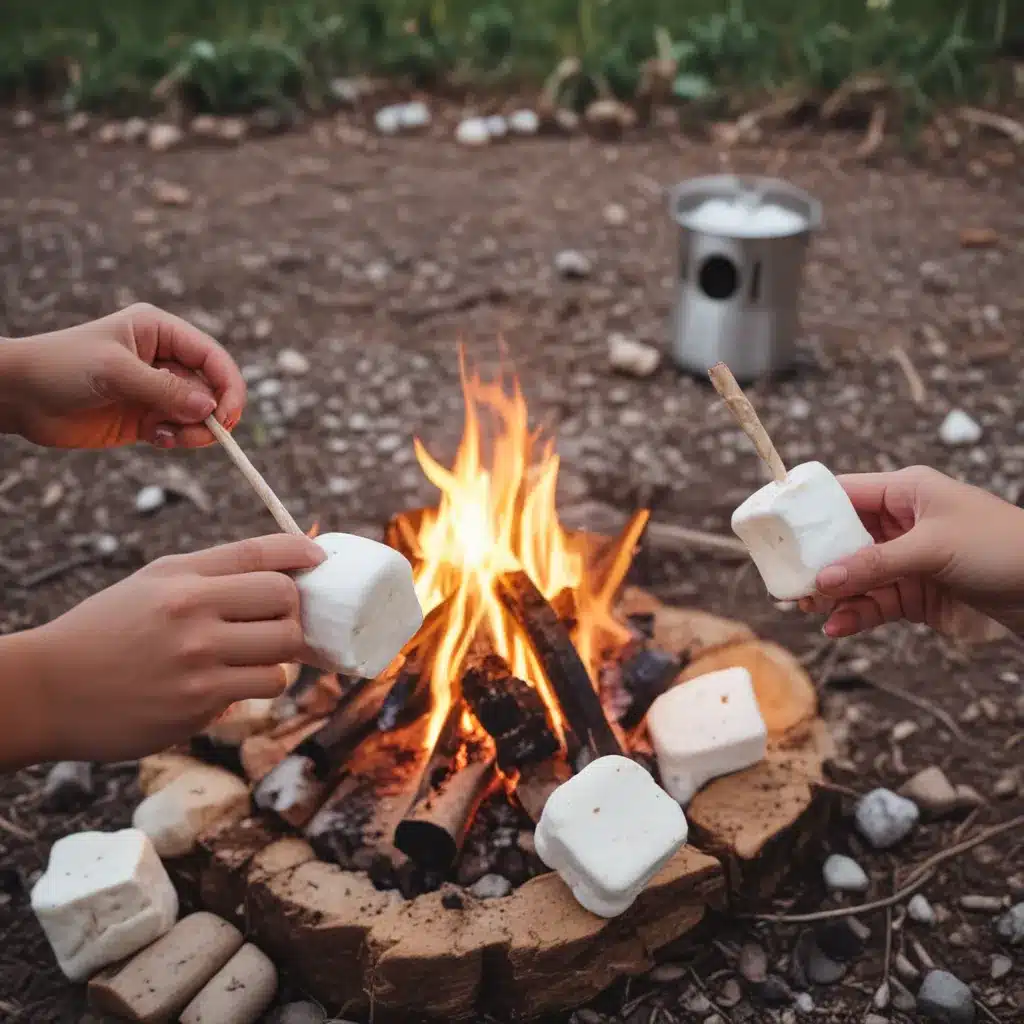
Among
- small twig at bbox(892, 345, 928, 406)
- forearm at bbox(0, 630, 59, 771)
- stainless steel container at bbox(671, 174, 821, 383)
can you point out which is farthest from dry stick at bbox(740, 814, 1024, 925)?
stainless steel container at bbox(671, 174, 821, 383)

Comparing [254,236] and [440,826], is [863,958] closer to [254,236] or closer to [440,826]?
[440,826]

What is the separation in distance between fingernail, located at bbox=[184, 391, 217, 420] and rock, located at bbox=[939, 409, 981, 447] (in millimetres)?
2678

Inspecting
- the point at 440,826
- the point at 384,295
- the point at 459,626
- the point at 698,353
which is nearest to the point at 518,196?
the point at 384,295

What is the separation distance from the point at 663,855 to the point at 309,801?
0.72m

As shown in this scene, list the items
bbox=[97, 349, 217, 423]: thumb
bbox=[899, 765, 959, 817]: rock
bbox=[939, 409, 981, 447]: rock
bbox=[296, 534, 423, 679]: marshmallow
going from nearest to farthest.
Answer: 1. bbox=[296, 534, 423, 679]: marshmallow
2. bbox=[97, 349, 217, 423]: thumb
3. bbox=[899, 765, 959, 817]: rock
4. bbox=[939, 409, 981, 447]: rock

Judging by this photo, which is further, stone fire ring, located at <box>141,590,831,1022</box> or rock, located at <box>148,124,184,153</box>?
rock, located at <box>148,124,184,153</box>

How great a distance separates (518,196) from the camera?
19.0 ft

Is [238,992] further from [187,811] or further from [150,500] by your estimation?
[150,500]

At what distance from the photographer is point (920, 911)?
7.82 feet

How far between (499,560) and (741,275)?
2.04 metres

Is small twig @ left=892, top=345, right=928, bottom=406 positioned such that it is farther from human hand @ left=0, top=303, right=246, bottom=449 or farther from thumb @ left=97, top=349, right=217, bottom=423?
thumb @ left=97, top=349, right=217, bottom=423

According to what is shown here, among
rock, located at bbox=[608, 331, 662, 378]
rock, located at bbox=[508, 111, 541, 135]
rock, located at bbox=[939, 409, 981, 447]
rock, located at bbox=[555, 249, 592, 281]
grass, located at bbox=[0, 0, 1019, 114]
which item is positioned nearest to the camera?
rock, located at bbox=[939, 409, 981, 447]

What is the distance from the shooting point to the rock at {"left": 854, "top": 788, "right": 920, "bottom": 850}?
253cm

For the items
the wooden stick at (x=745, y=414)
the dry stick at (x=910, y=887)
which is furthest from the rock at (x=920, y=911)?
the wooden stick at (x=745, y=414)
